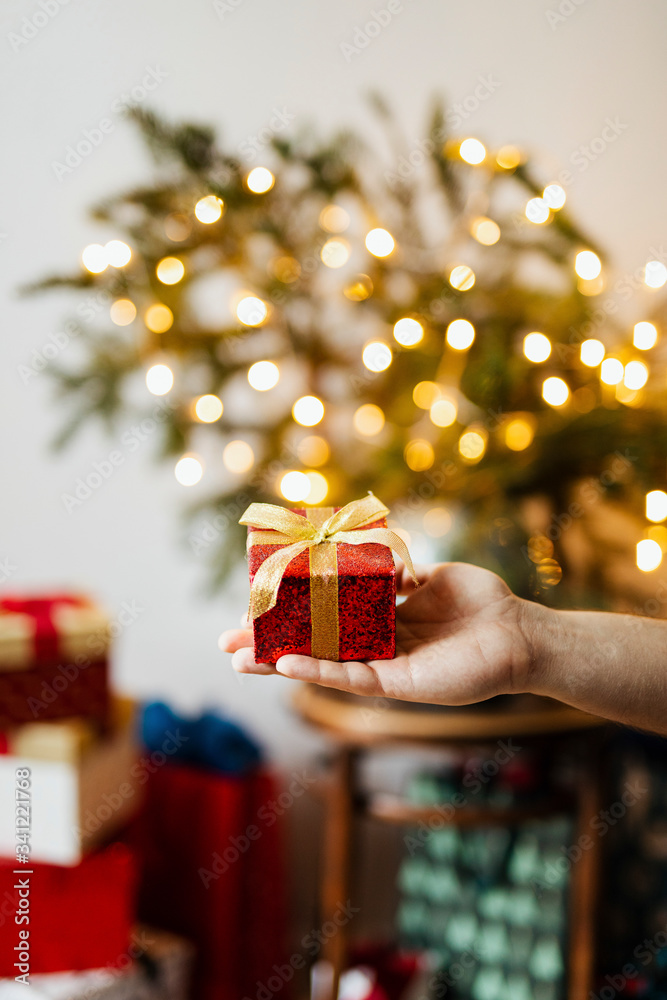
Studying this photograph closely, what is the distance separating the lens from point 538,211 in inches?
56.9

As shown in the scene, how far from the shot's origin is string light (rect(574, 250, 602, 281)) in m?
1.46

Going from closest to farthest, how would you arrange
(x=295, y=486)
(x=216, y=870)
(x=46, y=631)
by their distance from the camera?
(x=46, y=631), (x=295, y=486), (x=216, y=870)

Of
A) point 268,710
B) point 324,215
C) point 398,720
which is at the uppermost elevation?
point 324,215

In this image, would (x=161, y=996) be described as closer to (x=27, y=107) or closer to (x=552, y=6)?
(x=27, y=107)

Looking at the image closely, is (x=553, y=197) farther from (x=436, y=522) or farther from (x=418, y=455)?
(x=436, y=522)

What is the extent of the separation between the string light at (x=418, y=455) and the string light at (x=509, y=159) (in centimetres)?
54

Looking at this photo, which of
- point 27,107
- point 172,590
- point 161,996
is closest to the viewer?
point 161,996

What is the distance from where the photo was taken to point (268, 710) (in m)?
2.18

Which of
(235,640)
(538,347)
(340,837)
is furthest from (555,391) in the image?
(340,837)

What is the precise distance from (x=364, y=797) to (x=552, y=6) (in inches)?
78.5

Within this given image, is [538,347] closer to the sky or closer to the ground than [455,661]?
closer to the sky

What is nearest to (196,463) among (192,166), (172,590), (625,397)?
(192,166)

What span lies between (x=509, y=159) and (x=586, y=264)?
25cm

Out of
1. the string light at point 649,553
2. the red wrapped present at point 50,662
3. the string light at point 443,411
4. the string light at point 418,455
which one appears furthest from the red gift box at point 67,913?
the string light at point 649,553
